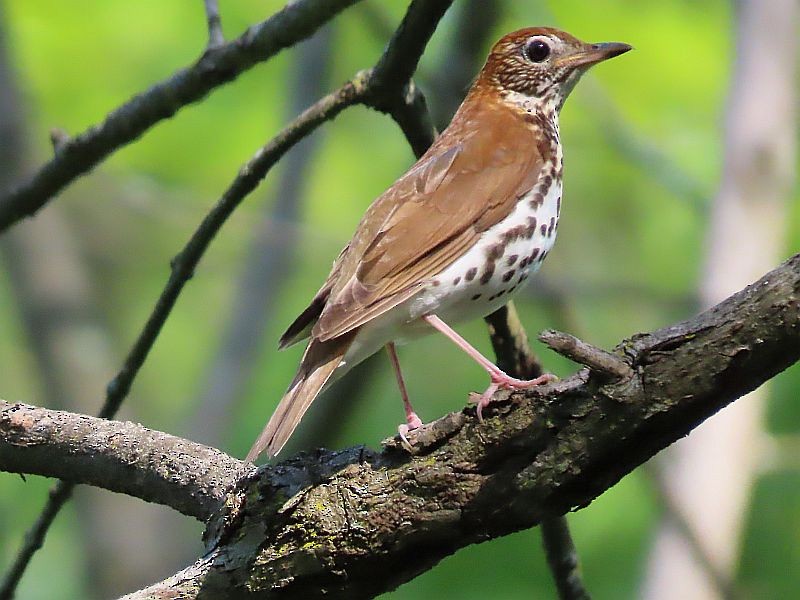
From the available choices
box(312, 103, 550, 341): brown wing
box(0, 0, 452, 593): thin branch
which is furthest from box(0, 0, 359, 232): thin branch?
box(312, 103, 550, 341): brown wing

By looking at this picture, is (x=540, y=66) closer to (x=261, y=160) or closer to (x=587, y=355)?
(x=261, y=160)

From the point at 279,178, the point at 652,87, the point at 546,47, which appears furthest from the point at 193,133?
the point at 546,47

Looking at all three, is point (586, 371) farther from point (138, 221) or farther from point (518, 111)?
point (138, 221)

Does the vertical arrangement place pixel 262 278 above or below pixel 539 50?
above

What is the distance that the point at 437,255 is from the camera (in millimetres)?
4387

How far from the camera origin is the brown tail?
365cm

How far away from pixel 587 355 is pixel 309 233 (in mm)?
6434

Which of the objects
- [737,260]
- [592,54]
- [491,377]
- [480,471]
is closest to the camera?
[480,471]

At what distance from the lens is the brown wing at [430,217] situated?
4.16m

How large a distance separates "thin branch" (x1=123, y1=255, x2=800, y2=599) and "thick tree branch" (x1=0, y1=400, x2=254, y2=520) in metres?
0.33

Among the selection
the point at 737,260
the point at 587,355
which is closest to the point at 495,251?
the point at 587,355

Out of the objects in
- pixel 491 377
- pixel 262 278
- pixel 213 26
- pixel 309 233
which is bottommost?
pixel 491 377

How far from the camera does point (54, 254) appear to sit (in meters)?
9.92

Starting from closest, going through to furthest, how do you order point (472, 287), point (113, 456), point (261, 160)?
point (113, 456), point (472, 287), point (261, 160)
